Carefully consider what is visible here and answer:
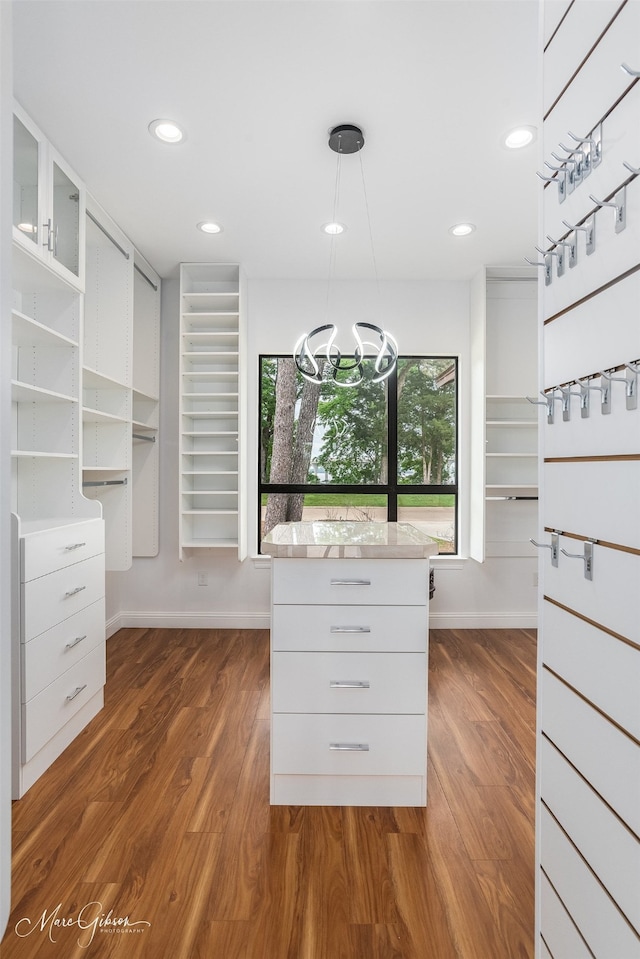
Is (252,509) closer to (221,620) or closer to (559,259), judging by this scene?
(221,620)

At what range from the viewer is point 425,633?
1.89 metres

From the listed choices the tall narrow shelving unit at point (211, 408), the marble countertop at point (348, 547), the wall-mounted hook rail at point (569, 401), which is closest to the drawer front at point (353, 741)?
the marble countertop at point (348, 547)

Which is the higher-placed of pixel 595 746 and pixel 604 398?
pixel 604 398

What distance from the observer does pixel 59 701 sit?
Answer: 2271 mm

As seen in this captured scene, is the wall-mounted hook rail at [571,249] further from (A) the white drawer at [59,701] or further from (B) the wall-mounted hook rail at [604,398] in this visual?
(A) the white drawer at [59,701]

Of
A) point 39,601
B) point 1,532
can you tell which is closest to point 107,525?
point 39,601

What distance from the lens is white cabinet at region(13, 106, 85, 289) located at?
2.17 meters

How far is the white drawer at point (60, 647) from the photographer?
6.79 feet

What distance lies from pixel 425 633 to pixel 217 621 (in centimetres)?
266

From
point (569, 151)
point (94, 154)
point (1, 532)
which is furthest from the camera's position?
point (94, 154)

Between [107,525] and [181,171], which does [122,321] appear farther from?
[107,525]

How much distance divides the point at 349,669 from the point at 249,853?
649mm

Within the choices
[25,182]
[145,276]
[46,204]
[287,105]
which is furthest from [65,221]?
[145,276]

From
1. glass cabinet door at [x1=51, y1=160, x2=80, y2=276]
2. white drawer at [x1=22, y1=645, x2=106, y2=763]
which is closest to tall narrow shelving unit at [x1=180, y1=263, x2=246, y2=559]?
glass cabinet door at [x1=51, y1=160, x2=80, y2=276]
